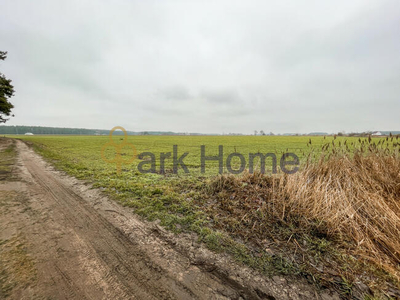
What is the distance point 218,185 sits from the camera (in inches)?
224

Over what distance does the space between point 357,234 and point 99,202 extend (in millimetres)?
6700

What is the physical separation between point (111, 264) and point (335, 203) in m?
5.31

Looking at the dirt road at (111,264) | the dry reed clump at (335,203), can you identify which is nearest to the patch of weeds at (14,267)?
the dirt road at (111,264)

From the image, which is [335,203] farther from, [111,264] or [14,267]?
[14,267]

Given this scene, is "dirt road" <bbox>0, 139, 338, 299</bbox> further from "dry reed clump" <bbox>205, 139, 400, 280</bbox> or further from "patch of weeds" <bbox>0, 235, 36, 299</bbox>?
"dry reed clump" <bbox>205, 139, 400, 280</bbox>

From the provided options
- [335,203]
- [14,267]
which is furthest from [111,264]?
[335,203]

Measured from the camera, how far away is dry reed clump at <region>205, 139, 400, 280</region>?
11.2 ft

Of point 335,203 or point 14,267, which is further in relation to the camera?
point 335,203

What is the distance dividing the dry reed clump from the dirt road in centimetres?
124

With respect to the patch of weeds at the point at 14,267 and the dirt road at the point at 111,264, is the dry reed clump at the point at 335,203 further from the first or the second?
the patch of weeds at the point at 14,267

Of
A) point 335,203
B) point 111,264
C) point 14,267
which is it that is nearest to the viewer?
point 14,267

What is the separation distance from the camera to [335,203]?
14.0 ft

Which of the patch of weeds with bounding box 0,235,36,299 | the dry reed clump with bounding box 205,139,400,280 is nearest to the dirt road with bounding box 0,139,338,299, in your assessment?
the patch of weeds with bounding box 0,235,36,299

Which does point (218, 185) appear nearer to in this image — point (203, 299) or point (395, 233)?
point (203, 299)
